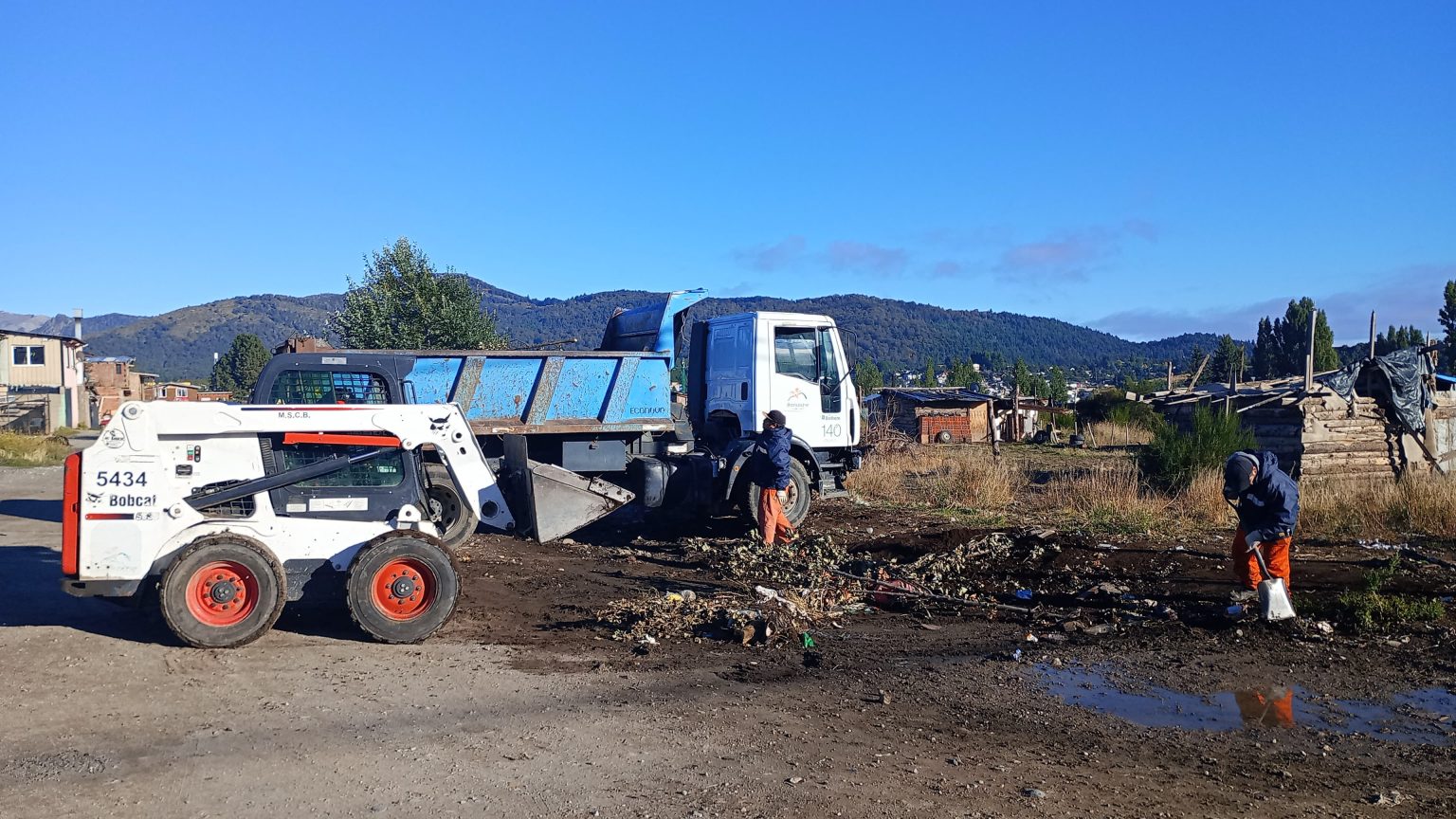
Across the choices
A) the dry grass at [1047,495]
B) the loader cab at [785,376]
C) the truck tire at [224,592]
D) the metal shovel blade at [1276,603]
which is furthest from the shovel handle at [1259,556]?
the truck tire at [224,592]

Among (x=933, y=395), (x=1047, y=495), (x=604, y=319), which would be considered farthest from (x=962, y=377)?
(x=604, y=319)

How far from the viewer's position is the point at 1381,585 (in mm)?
9508

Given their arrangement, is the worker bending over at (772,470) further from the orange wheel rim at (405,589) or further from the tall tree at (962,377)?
the tall tree at (962,377)

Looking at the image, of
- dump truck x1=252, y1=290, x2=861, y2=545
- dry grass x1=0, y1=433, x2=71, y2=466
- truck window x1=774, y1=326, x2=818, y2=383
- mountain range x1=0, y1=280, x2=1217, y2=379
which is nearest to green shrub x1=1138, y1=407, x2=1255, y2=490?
dump truck x1=252, y1=290, x2=861, y2=545

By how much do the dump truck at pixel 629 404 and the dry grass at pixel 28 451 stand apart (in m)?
21.0

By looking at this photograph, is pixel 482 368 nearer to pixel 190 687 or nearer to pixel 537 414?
pixel 537 414

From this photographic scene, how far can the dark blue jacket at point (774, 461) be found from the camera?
12.1 metres

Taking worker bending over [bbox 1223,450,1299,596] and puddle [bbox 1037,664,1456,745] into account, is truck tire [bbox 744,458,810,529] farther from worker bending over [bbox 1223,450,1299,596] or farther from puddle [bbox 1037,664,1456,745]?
puddle [bbox 1037,664,1456,745]

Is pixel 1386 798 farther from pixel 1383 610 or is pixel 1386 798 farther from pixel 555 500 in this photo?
pixel 555 500

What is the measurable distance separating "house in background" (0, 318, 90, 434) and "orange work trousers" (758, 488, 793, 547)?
47549 millimetres

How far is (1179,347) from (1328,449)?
186 metres

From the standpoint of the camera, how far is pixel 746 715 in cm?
641

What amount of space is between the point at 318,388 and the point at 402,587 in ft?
11.8

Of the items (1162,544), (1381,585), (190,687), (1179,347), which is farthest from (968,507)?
(1179,347)
